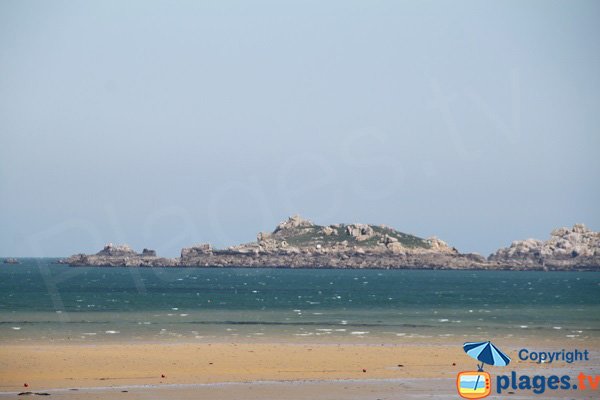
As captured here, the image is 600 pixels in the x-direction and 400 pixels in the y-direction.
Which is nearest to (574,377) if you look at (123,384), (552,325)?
(123,384)

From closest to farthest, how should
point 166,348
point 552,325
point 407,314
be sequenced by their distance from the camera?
point 166,348 < point 552,325 < point 407,314

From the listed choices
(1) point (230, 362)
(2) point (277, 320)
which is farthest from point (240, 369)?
(2) point (277, 320)

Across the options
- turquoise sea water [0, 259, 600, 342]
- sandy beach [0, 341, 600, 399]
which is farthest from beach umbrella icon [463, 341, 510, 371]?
turquoise sea water [0, 259, 600, 342]

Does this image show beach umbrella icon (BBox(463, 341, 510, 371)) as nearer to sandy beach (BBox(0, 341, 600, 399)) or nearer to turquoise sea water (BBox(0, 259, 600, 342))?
sandy beach (BBox(0, 341, 600, 399))

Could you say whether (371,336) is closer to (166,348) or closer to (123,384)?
(166,348)

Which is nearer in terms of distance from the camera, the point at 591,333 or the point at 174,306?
the point at 591,333

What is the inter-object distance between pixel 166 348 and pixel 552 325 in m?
28.6

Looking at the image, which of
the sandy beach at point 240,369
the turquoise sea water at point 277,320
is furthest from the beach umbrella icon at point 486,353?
the turquoise sea water at point 277,320

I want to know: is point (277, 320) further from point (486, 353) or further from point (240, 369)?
point (486, 353)

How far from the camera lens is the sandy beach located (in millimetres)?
32312

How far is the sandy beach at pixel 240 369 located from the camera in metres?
32.3

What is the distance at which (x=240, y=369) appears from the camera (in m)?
37.8

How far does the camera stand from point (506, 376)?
115 feet

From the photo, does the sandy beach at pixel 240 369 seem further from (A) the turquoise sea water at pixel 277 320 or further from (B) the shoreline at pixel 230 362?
(A) the turquoise sea water at pixel 277 320
